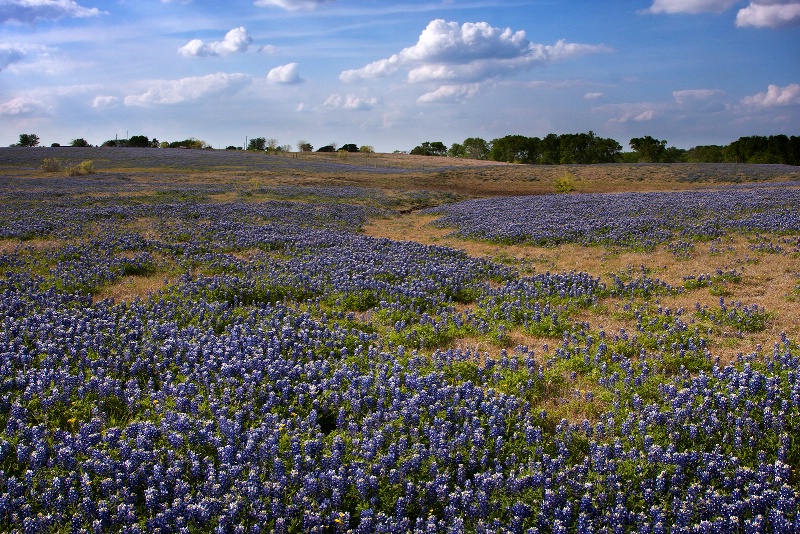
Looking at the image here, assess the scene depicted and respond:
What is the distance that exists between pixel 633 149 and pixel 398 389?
103750 millimetres

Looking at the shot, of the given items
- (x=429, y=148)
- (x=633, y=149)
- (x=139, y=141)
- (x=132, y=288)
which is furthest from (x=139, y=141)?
(x=132, y=288)

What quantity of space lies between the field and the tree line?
8580 cm

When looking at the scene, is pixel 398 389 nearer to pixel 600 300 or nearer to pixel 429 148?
pixel 600 300

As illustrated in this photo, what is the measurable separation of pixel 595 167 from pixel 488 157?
6857cm

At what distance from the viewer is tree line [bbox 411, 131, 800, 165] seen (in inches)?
3469

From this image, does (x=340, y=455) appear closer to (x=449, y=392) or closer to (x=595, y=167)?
(x=449, y=392)

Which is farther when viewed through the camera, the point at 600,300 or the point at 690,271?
the point at 690,271

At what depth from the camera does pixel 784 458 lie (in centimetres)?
486

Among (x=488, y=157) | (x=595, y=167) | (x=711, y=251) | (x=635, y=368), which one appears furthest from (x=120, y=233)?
(x=488, y=157)

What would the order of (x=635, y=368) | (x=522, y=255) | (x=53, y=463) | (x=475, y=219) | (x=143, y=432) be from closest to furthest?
(x=53, y=463), (x=143, y=432), (x=635, y=368), (x=522, y=255), (x=475, y=219)

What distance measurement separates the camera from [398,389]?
612 cm

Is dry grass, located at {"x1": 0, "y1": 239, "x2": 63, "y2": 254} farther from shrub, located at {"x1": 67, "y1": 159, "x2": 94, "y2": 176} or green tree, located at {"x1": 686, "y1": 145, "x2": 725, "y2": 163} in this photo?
green tree, located at {"x1": 686, "y1": 145, "x2": 725, "y2": 163}

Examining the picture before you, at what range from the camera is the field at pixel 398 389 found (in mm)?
4375

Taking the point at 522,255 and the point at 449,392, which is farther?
the point at 522,255
